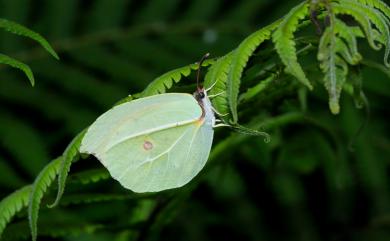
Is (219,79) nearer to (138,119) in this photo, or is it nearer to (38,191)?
(138,119)

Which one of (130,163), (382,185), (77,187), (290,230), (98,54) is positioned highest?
(130,163)

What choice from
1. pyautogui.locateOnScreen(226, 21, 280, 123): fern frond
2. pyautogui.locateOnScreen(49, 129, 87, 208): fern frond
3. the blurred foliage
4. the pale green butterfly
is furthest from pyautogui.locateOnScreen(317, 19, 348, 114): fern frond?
the blurred foliage

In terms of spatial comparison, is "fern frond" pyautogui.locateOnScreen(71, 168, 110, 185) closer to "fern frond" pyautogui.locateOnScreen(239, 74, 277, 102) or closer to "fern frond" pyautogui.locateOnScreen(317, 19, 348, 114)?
"fern frond" pyautogui.locateOnScreen(239, 74, 277, 102)

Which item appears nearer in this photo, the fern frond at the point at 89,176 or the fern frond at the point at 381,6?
the fern frond at the point at 381,6

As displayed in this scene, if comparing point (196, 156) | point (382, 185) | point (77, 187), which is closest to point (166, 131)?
point (196, 156)

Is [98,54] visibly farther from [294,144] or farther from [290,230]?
[290,230]

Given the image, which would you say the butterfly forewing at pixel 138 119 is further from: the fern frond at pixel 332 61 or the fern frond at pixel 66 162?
the fern frond at pixel 332 61

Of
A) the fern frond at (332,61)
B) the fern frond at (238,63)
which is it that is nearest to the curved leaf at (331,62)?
the fern frond at (332,61)

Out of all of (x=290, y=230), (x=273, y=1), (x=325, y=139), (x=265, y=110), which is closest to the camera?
(x=265, y=110)
